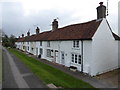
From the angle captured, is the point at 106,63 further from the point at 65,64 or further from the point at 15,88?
the point at 15,88

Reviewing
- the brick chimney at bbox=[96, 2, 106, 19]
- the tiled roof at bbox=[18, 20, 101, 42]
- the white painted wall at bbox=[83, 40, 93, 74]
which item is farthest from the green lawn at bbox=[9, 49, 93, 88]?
the brick chimney at bbox=[96, 2, 106, 19]

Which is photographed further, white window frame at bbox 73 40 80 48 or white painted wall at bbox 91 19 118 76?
white window frame at bbox 73 40 80 48

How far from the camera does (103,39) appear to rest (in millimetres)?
17281

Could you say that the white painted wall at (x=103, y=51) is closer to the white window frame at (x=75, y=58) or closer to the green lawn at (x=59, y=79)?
the white window frame at (x=75, y=58)

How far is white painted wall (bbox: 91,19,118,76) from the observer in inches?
629

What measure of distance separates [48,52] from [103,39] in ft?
48.3

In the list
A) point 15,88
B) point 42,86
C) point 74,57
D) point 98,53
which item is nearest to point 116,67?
point 98,53

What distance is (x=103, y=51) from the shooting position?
56.6 ft

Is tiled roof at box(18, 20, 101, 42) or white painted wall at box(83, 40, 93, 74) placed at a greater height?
tiled roof at box(18, 20, 101, 42)

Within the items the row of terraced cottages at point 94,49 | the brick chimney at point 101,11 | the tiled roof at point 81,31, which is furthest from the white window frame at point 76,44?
the brick chimney at point 101,11

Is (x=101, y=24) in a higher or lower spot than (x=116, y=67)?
higher

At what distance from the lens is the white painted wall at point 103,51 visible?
52.4ft

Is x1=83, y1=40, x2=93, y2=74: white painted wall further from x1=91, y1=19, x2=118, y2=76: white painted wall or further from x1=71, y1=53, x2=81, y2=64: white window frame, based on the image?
x1=71, y1=53, x2=81, y2=64: white window frame

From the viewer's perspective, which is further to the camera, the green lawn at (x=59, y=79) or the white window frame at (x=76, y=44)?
the white window frame at (x=76, y=44)
